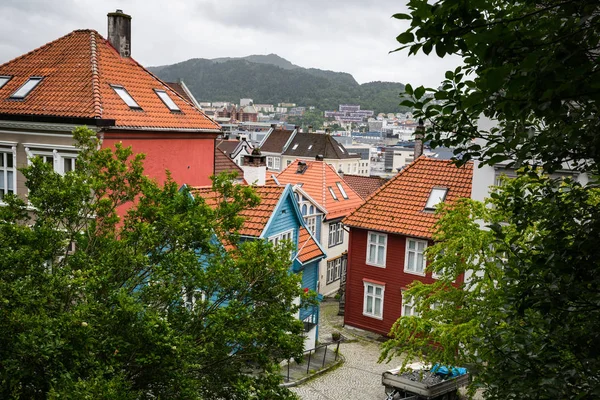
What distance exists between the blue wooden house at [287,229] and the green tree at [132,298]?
955cm

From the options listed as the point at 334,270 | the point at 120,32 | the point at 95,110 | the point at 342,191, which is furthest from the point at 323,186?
A: the point at 95,110

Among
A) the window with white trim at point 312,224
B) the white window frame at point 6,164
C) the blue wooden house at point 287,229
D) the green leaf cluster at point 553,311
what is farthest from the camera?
the window with white trim at point 312,224

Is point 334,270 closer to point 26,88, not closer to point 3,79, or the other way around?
point 26,88

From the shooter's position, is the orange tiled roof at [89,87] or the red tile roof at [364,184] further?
the red tile roof at [364,184]

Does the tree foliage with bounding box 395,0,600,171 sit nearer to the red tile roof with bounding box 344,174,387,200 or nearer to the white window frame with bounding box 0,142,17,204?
the white window frame with bounding box 0,142,17,204

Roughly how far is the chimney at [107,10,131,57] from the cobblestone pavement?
14.2m

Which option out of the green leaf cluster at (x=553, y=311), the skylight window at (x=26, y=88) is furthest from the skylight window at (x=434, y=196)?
the green leaf cluster at (x=553, y=311)

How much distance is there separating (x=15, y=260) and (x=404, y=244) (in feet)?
66.0

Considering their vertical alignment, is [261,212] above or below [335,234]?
above

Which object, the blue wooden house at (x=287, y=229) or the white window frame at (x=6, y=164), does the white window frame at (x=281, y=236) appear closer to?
the blue wooden house at (x=287, y=229)

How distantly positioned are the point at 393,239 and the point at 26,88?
16.0m

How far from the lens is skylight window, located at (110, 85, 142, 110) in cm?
1981

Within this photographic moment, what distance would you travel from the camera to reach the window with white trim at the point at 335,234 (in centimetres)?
3672

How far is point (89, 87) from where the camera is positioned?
19.0 meters
